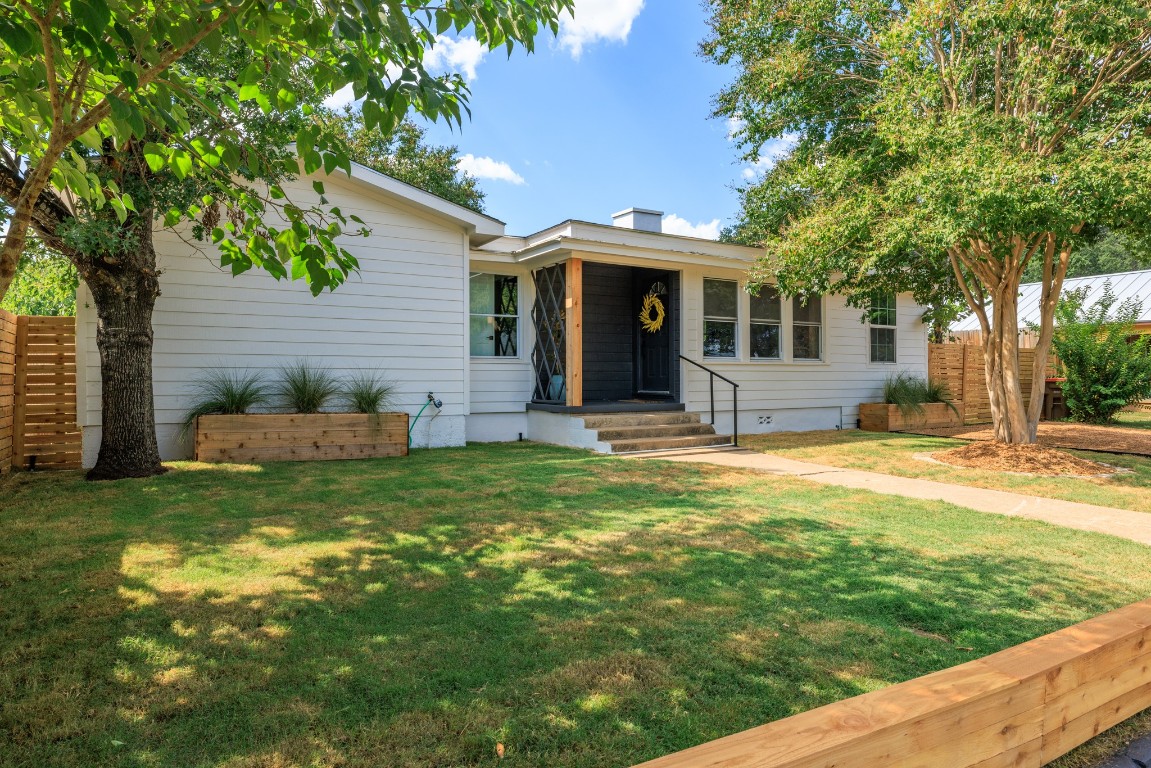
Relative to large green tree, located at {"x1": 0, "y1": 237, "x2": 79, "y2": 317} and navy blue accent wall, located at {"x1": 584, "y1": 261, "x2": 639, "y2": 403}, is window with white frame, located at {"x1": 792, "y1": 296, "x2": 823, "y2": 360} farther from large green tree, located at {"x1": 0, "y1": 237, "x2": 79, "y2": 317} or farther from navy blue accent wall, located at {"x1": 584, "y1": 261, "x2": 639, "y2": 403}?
large green tree, located at {"x1": 0, "y1": 237, "x2": 79, "y2": 317}

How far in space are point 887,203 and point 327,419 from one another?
6.88m

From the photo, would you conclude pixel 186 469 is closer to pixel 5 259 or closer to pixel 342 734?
pixel 5 259

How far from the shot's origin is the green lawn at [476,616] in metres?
1.95

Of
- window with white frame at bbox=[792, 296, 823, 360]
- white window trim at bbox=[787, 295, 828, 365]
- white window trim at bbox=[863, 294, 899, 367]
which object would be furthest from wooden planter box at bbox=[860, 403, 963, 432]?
window with white frame at bbox=[792, 296, 823, 360]

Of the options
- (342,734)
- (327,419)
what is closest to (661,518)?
(342,734)

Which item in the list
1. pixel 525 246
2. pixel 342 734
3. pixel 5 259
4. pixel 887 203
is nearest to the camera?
pixel 342 734

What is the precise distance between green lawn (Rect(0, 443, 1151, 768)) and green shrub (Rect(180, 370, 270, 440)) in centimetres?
209

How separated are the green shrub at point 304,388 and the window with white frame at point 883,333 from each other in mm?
10143

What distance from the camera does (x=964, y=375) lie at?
1381 cm

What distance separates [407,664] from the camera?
236 cm

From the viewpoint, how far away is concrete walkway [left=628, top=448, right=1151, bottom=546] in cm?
477

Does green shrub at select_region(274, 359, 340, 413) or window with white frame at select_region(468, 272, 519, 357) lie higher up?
window with white frame at select_region(468, 272, 519, 357)

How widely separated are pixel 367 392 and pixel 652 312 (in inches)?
201

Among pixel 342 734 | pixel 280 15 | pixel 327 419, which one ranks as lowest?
pixel 342 734
